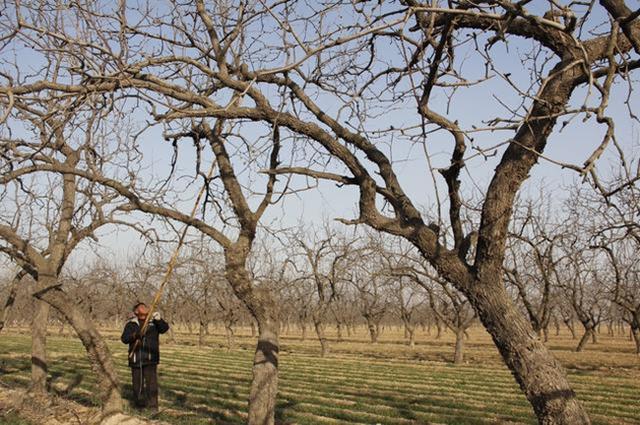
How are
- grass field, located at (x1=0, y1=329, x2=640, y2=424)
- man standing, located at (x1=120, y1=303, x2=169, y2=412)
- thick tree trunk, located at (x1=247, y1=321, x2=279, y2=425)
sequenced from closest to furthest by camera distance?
1. thick tree trunk, located at (x1=247, y1=321, x2=279, y2=425)
2. man standing, located at (x1=120, y1=303, x2=169, y2=412)
3. grass field, located at (x1=0, y1=329, x2=640, y2=424)

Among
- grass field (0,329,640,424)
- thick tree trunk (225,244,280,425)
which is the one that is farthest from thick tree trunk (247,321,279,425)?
grass field (0,329,640,424)

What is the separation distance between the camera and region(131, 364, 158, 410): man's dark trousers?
8.83 m

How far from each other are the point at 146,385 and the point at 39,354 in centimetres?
228

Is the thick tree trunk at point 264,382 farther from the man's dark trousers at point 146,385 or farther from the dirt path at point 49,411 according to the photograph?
the man's dark trousers at point 146,385

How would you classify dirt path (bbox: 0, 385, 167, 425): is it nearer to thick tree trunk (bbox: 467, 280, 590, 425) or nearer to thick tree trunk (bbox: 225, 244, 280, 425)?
thick tree trunk (bbox: 225, 244, 280, 425)

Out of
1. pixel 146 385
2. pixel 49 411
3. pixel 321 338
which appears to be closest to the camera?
pixel 49 411

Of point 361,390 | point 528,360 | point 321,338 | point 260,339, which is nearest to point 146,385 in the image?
point 260,339

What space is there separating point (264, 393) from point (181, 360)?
698 inches

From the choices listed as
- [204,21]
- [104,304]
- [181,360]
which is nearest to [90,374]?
[181,360]

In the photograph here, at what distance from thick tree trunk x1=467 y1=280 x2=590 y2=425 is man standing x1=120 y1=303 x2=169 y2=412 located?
583 centimetres

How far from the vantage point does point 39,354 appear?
987 centimetres

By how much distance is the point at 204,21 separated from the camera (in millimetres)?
5629

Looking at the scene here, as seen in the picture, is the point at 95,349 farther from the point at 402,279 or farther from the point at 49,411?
the point at 402,279

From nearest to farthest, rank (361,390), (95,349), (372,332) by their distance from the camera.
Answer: (95,349), (361,390), (372,332)
